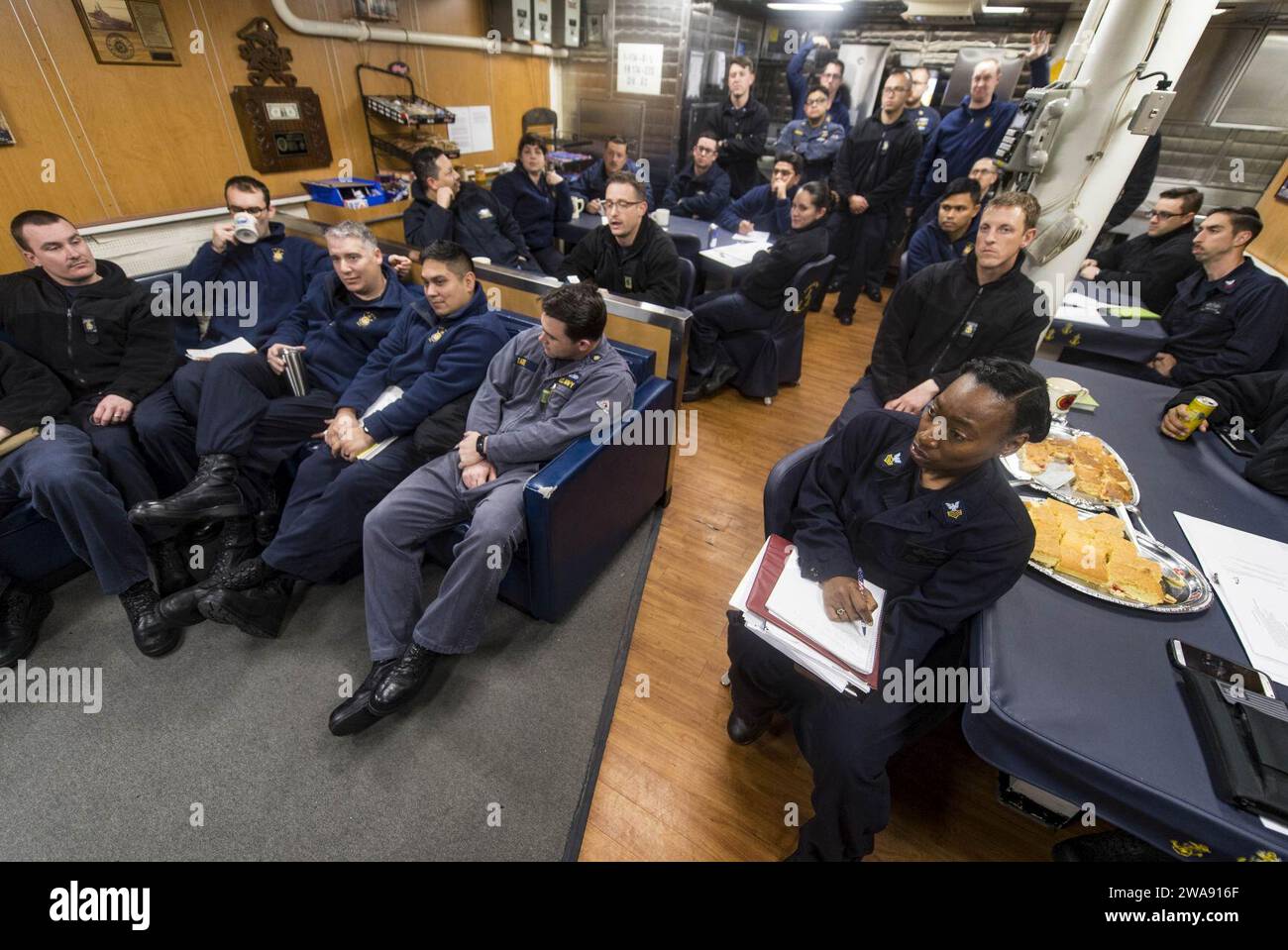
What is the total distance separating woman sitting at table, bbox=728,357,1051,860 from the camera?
4.08 ft

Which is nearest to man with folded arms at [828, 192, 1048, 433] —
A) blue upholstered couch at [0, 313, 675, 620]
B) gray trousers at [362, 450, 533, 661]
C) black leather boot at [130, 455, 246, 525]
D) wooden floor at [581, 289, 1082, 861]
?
blue upholstered couch at [0, 313, 675, 620]

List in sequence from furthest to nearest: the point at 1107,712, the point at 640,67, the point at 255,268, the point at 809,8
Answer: the point at 809,8 → the point at 640,67 → the point at 255,268 → the point at 1107,712

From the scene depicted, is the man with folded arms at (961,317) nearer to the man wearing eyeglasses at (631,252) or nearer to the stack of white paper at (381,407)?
the man wearing eyeglasses at (631,252)

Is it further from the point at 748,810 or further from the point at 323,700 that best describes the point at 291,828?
the point at 748,810

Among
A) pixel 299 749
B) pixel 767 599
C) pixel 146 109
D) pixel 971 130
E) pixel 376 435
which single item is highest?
pixel 971 130

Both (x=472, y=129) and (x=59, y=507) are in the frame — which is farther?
(x=472, y=129)

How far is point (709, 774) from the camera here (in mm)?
1690

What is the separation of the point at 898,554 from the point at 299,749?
1.89 metres

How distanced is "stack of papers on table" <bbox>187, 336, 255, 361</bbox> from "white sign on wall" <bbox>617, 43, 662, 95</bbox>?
453cm

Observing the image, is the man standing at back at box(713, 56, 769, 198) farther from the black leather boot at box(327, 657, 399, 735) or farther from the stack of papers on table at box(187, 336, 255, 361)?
the black leather boot at box(327, 657, 399, 735)

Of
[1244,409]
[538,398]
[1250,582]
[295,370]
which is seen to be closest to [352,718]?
[538,398]

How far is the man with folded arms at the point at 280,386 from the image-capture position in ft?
6.89

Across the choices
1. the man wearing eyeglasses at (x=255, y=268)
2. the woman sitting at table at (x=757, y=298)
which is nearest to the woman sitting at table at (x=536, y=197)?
the woman sitting at table at (x=757, y=298)

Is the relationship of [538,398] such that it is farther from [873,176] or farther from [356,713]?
[873,176]
